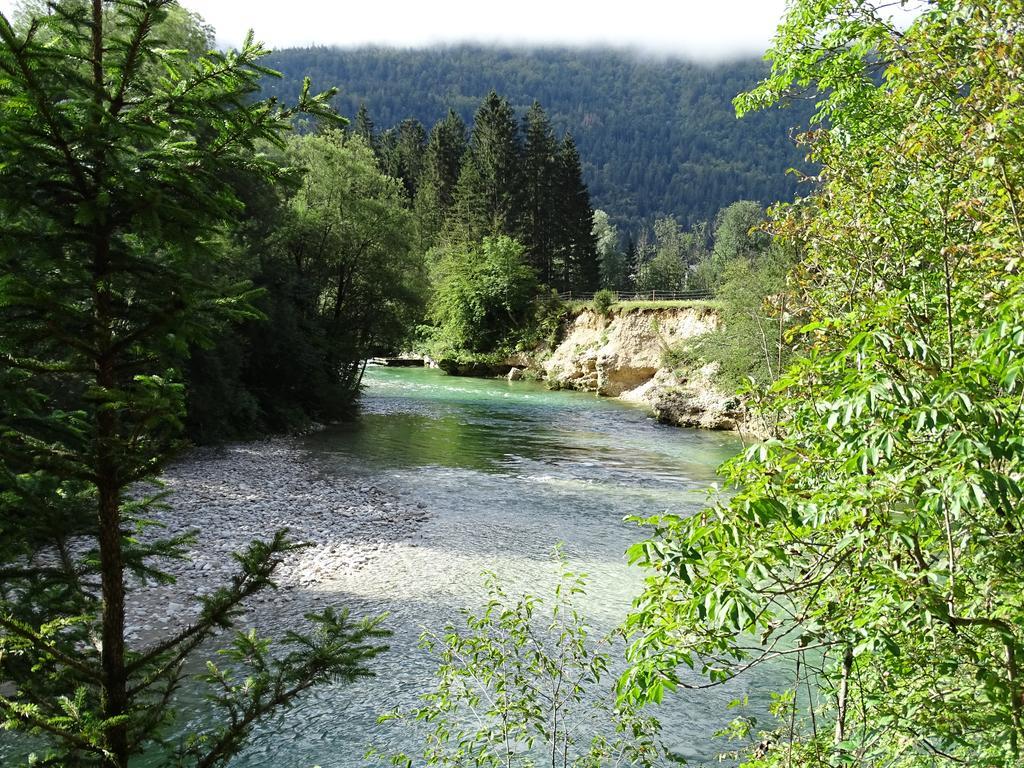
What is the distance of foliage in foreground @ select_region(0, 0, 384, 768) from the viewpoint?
305cm

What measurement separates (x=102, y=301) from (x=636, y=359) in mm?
41855

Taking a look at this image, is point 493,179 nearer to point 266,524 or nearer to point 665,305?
point 665,305

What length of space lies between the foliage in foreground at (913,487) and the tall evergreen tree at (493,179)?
59192 millimetres

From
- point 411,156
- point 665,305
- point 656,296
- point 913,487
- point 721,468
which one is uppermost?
point 411,156

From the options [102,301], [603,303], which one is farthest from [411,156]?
[102,301]

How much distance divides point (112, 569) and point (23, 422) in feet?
4.21

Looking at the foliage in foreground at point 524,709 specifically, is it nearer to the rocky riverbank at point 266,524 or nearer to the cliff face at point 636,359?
the rocky riverbank at point 266,524

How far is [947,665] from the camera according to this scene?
11.2ft

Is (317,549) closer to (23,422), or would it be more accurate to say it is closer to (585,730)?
(585,730)

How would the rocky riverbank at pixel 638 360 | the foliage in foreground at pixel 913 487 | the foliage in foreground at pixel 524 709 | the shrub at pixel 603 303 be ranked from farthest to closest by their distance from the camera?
the shrub at pixel 603 303
the rocky riverbank at pixel 638 360
the foliage in foreground at pixel 524 709
the foliage in foreground at pixel 913 487

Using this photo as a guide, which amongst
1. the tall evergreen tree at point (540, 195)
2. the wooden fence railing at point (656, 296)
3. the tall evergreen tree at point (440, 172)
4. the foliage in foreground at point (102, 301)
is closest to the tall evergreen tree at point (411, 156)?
the tall evergreen tree at point (440, 172)

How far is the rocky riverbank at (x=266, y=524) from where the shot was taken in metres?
10.1

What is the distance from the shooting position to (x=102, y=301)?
134 inches

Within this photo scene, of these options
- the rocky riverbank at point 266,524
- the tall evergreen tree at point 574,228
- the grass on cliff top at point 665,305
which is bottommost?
the rocky riverbank at point 266,524
